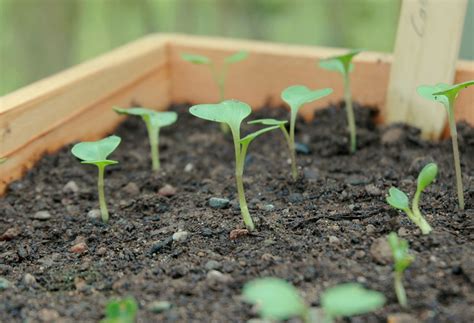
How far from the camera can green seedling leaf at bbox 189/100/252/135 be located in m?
1.20

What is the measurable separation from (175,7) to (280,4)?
463 millimetres

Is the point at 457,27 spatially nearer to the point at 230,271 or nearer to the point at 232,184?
the point at 232,184

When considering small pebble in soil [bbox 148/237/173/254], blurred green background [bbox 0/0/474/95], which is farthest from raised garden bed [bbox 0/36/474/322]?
blurred green background [bbox 0/0/474/95]

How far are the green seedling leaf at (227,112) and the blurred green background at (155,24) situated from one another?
174 centimetres

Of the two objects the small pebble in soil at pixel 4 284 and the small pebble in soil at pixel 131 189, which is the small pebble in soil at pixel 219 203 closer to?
the small pebble in soil at pixel 131 189

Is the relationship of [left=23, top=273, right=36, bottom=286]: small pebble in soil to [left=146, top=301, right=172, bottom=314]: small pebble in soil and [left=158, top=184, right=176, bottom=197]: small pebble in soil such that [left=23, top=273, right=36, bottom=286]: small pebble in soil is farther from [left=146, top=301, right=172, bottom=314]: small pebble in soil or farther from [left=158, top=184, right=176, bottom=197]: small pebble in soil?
[left=158, top=184, right=176, bottom=197]: small pebble in soil

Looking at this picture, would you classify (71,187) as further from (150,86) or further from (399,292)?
(399,292)

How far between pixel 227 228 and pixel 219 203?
13 cm

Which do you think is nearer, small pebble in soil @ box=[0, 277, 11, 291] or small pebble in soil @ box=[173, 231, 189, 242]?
small pebble in soil @ box=[0, 277, 11, 291]

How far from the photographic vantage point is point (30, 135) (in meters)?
1.59

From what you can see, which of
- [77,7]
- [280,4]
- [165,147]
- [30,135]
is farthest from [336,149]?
[77,7]

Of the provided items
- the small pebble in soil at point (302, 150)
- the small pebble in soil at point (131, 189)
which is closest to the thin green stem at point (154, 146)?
the small pebble in soil at point (131, 189)

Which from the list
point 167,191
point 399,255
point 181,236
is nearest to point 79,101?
point 167,191

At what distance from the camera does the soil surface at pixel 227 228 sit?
1029 mm
